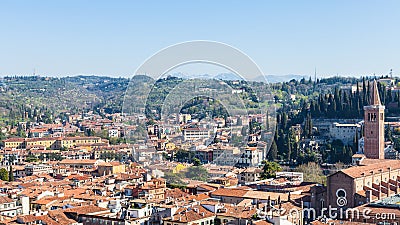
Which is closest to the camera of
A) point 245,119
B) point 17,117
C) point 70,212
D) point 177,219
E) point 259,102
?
point 177,219

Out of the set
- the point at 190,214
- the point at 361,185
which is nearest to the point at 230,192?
the point at 361,185

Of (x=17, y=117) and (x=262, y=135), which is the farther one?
(x=17, y=117)

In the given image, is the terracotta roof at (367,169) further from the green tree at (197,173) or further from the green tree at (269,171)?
the green tree at (197,173)

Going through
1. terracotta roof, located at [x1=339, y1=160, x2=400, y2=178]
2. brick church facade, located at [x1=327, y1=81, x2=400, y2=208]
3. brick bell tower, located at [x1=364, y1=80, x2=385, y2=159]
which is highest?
brick bell tower, located at [x1=364, y1=80, x2=385, y2=159]

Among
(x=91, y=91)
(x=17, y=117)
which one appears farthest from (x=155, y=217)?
(x=91, y=91)

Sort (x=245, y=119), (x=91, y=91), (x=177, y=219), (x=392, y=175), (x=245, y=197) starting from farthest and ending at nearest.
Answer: (x=91, y=91)
(x=245, y=119)
(x=392, y=175)
(x=245, y=197)
(x=177, y=219)

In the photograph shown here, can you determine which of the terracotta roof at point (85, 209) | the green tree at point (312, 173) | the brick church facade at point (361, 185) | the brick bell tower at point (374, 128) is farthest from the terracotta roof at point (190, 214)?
the brick bell tower at point (374, 128)

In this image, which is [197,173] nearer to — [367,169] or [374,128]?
[367,169]

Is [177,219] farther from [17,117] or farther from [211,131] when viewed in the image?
[17,117]

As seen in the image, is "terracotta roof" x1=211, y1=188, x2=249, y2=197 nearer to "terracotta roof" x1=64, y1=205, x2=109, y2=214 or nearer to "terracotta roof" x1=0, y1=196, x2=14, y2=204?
"terracotta roof" x1=64, y1=205, x2=109, y2=214

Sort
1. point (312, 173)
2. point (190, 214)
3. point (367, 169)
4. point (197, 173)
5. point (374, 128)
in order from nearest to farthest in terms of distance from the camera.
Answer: point (190, 214) < point (367, 169) < point (197, 173) < point (312, 173) < point (374, 128)

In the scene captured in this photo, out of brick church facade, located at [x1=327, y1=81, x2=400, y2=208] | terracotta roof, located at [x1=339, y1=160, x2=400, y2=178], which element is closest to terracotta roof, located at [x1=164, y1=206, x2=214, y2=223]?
brick church facade, located at [x1=327, y1=81, x2=400, y2=208]
